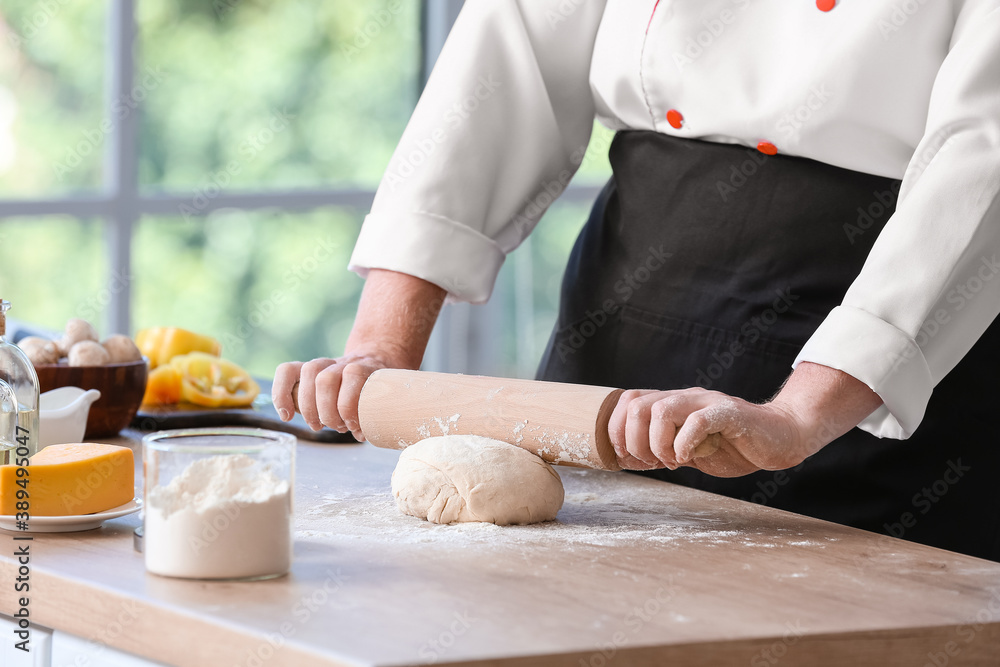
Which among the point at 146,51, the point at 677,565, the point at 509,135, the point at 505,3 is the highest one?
the point at 146,51

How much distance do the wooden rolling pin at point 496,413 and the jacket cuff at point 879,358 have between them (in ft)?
0.66

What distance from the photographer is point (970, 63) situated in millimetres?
1039

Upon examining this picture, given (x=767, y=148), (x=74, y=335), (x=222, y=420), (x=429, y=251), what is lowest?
(x=222, y=420)

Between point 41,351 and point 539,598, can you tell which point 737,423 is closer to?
point 539,598

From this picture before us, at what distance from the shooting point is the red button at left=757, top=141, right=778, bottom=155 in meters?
1.21

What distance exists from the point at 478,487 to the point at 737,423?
0.79ft

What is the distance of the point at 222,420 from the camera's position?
144cm

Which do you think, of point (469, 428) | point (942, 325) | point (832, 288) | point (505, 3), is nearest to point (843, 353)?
point (942, 325)

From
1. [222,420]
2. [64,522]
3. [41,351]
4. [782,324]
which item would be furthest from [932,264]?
[41,351]

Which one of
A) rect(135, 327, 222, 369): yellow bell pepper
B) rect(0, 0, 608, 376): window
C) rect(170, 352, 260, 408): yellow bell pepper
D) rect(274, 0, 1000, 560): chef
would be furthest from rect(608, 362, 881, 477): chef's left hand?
rect(0, 0, 608, 376): window

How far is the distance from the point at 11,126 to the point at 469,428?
8.31 ft

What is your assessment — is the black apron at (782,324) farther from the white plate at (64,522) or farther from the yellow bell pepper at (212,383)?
the white plate at (64,522)

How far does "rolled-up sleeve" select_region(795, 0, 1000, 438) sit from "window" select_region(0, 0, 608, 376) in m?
2.55

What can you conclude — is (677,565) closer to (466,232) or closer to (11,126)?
(466,232)
